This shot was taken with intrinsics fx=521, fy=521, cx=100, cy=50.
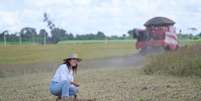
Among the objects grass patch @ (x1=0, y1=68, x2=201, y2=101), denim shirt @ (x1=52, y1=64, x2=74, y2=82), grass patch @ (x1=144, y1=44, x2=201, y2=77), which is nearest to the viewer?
denim shirt @ (x1=52, y1=64, x2=74, y2=82)

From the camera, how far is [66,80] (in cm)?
1075

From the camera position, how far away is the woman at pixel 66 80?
10.7 meters

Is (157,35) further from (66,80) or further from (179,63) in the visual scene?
(66,80)

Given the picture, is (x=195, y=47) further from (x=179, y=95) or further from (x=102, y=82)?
(x=179, y=95)

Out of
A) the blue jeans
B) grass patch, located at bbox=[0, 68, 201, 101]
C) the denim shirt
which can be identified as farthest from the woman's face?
grass patch, located at bbox=[0, 68, 201, 101]

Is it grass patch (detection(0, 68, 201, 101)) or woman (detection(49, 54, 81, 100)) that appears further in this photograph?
grass patch (detection(0, 68, 201, 101))

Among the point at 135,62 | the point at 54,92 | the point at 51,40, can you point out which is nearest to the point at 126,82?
the point at 54,92

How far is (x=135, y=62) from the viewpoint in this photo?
27406 mm

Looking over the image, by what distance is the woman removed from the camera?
10742mm

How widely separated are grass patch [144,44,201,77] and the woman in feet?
22.3

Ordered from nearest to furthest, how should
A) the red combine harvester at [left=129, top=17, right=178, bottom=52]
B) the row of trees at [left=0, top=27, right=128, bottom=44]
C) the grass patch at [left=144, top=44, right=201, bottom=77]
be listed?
1. the grass patch at [left=144, top=44, right=201, bottom=77]
2. the red combine harvester at [left=129, top=17, right=178, bottom=52]
3. the row of trees at [left=0, top=27, right=128, bottom=44]

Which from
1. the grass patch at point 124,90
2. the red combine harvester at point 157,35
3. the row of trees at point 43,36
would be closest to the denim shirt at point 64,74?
the grass patch at point 124,90

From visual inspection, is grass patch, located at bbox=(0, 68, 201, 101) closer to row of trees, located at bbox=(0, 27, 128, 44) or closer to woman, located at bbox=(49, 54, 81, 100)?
woman, located at bbox=(49, 54, 81, 100)

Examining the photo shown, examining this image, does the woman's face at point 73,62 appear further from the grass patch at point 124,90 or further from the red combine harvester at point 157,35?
the red combine harvester at point 157,35
